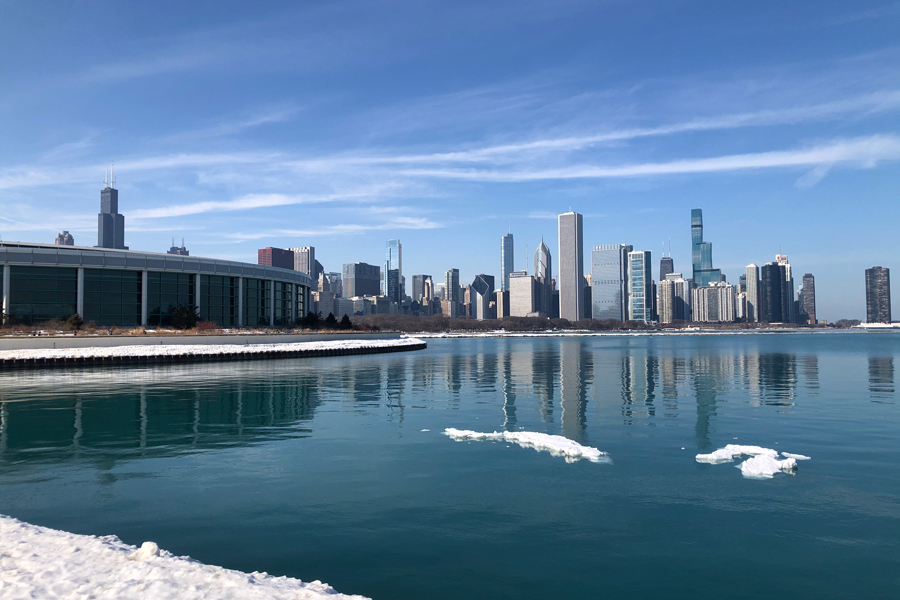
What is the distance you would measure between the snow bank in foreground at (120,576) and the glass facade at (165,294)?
84.7 metres

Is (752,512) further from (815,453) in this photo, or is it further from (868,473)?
(815,453)

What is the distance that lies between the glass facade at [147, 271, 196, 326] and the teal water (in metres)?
61.5

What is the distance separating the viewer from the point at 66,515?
1192cm

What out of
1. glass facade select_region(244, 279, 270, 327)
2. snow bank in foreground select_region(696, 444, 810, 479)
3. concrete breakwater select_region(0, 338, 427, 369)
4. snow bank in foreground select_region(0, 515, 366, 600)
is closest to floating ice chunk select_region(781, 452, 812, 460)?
snow bank in foreground select_region(696, 444, 810, 479)

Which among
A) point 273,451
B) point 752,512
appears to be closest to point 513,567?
point 752,512

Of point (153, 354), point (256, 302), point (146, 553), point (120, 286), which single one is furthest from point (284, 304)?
point (146, 553)

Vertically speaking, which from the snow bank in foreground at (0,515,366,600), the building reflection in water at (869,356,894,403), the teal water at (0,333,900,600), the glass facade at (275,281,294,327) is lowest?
the building reflection in water at (869,356,894,403)

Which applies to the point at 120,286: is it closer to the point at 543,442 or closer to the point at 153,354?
the point at 153,354

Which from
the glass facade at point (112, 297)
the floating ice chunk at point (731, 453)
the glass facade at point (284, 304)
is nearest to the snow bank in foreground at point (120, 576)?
the floating ice chunk at point (731, 453)

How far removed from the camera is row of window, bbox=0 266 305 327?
77125mm

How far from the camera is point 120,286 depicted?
3287 inches

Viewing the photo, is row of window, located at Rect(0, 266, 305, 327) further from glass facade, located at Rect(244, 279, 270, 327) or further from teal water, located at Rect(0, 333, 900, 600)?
teal water, located at Rect(0, 333, 900, 600)

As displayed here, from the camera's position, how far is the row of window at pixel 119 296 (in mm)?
77125

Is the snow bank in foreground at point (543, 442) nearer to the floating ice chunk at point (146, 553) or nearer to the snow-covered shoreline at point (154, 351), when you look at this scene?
the floating ice chunk at point (146, 553)
